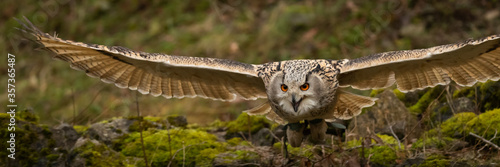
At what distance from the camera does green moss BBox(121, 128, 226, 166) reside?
6051 mm

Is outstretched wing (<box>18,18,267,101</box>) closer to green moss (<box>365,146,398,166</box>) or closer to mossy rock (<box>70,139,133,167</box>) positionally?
mossy rock (<box>70,139,133,167</box>)

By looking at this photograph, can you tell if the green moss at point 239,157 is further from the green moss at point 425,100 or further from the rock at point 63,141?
the green moss at point 425,100

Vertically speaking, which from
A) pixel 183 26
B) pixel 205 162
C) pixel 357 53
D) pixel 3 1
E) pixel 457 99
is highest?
pixel 3 1

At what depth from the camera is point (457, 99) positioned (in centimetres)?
677

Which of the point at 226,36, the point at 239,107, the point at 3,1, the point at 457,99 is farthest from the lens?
the point at 3,1

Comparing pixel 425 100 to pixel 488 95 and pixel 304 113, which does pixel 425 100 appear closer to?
pixel 488 95

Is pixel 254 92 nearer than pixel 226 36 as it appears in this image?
Yes

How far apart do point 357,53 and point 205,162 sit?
5.46m

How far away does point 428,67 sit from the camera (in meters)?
5.51

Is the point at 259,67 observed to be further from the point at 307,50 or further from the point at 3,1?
the point at 3,1

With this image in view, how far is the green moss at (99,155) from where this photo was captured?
566 cm

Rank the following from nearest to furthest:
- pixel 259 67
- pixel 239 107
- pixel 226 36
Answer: pixel 259 67, pixel 239 107, pixel 226 36

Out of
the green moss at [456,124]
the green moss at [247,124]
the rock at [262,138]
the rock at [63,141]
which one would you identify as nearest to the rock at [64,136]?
the rock at [63,141]

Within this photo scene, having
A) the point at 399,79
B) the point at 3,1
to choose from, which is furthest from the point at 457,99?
the point at 3,1
